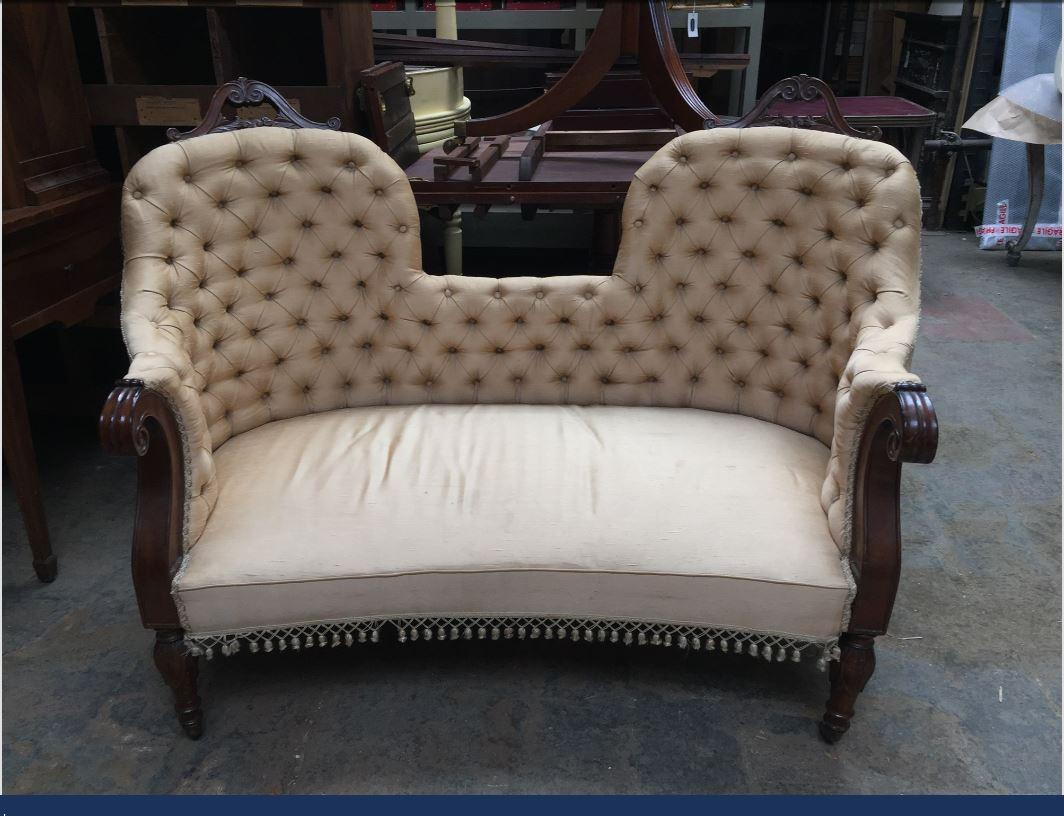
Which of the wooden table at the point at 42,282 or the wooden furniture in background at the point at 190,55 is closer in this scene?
the wooden table at the point at 42,282

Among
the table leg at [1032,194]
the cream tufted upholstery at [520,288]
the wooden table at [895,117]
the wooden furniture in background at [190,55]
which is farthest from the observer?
the table leg at [1032,194]

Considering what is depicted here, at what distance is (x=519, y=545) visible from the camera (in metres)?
1.60

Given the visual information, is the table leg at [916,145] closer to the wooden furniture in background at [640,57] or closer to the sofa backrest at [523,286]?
the wooden furniture in background at [640,57]

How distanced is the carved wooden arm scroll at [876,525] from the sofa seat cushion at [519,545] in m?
0.04

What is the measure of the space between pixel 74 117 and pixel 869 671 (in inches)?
84.7

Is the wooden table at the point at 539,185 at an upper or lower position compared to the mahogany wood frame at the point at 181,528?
upper

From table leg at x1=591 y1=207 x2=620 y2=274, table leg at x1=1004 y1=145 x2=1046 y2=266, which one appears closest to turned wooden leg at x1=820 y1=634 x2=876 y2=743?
table leg at x1=591 y1=207 x2=620 y2=274

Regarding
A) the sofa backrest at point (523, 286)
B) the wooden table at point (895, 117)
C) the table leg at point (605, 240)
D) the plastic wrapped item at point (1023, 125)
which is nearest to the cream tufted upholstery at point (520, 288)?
the sofa backrest at point (523, 286)

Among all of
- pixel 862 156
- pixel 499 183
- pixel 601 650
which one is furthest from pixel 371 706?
pixel 862 156

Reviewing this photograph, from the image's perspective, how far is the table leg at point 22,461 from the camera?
6.40 feet

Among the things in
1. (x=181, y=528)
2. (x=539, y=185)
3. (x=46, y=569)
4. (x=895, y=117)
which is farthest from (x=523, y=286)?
(x=895, y=117)

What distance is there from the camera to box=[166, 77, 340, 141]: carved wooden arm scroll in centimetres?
191

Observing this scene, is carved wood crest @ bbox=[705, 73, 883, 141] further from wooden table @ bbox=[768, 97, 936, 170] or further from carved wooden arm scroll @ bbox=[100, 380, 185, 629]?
wooden table @ bbox=[768, 97, 936, 170]

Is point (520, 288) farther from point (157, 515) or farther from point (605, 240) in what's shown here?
point (605, 240)
